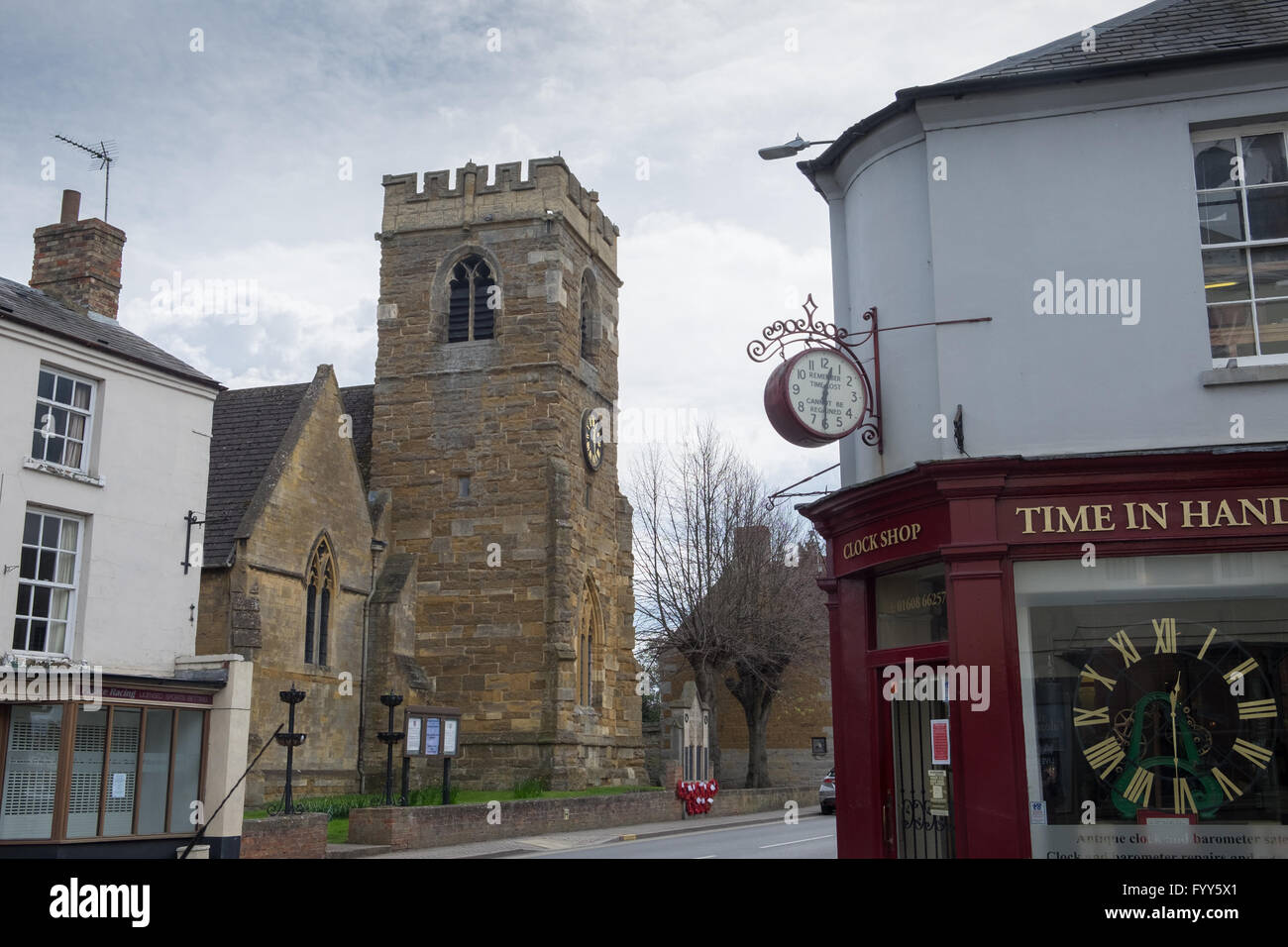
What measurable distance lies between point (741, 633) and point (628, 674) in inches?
221

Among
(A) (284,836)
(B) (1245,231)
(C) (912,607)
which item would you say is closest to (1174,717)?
(C) (912,607)

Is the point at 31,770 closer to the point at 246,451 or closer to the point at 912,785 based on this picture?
the point at 912,785

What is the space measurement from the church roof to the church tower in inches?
157

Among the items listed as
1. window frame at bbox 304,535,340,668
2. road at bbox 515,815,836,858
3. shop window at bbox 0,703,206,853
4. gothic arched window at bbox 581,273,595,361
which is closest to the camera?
shop window at bbox 0,703,206,853

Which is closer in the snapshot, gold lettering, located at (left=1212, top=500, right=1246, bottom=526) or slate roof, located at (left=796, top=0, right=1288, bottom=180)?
gold lettering, located at (left=1212, top=500, right=1246, bottom=526)

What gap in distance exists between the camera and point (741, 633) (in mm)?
39562

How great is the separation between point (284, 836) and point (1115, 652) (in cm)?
1256

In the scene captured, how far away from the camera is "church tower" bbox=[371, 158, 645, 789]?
30891mm

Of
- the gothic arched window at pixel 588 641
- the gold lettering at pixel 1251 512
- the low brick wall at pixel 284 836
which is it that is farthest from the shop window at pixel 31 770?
the gothic arched window at pixel 588 641

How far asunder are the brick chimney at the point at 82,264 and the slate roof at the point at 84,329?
121 centimetres

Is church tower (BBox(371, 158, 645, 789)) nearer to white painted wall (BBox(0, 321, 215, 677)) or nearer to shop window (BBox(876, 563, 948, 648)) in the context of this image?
white painted wall (BBox(0, 321, 215, 677))

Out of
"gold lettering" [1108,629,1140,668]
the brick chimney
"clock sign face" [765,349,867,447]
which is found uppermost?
the brick chimney

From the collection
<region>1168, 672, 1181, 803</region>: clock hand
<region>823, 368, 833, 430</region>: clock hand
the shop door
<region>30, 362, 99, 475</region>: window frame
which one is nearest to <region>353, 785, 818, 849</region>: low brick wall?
<region>30, 362, 99, 475</region>: window frame
